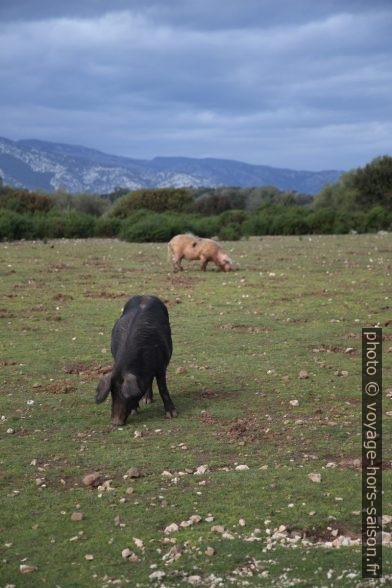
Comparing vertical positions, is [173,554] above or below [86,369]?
below

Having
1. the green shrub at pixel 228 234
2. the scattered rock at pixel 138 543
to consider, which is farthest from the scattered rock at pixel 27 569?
the green shrub at pixel 228 234

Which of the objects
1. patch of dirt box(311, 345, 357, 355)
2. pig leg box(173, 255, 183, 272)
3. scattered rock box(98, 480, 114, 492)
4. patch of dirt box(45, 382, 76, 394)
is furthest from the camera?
pig leg box(173, 255, 183, 272)

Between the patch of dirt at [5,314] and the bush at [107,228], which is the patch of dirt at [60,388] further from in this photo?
the bush at [107,228]

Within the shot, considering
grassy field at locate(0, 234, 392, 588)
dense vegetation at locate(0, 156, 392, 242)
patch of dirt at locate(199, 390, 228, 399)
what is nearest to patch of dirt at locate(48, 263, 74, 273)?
grassy field at locate(0, 234, 392, 588)

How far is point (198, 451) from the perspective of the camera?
7.54 m

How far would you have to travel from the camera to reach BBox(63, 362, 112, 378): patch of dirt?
35.4 feet

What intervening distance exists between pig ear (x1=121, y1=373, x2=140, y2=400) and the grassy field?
0.40 m

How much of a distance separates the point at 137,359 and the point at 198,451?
155 cm

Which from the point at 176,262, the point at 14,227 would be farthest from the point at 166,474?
the point at 14,227

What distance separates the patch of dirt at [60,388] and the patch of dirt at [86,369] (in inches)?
21.7

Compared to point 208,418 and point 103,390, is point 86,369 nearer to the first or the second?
point 103,390

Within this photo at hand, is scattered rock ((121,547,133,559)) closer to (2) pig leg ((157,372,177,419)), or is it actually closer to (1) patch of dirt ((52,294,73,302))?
(2) pig leg ((157,372,177,419))

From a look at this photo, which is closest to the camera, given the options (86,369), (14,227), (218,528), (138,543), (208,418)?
(138,543)

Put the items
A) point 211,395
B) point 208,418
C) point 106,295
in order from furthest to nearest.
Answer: point 106,295, point 211,395, point 208,418
